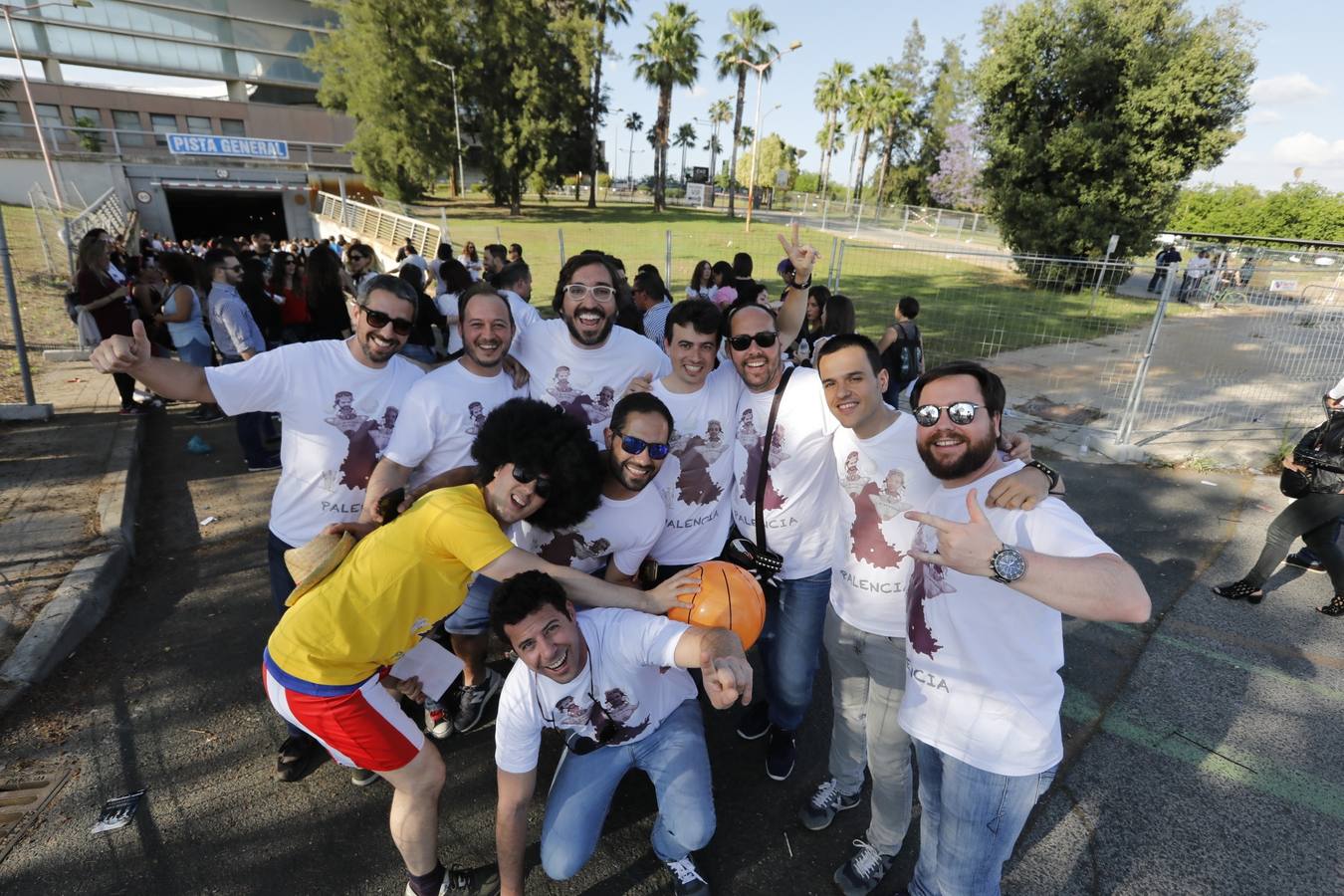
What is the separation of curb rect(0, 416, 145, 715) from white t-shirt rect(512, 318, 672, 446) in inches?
132

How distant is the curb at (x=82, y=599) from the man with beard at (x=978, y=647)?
4.77 m

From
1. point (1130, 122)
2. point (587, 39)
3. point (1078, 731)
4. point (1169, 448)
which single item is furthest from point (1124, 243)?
point (587, 39)

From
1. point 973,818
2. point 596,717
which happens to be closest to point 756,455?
point 596,717

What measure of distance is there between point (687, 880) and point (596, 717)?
0.79 metres

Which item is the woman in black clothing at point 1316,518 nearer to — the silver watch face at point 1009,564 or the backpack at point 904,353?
the backpack at point 904,353

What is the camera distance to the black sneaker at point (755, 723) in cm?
358

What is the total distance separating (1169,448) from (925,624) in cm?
762

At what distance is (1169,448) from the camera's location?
7.67 m

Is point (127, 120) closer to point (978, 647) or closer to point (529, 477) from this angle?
point (529, 477)

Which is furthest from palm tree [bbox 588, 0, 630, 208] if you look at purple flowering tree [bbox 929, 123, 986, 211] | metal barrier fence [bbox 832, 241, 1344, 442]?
metal barrier fence [bbox 832, 241, 1344, 442]

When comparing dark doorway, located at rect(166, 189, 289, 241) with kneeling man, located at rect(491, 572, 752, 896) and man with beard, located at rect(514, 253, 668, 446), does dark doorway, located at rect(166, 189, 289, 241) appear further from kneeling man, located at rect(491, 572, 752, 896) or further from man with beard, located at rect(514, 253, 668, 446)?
kneeling man, located at rect(491, 572, 752, 896)

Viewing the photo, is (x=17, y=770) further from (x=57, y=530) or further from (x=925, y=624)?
(x=925, y=624)

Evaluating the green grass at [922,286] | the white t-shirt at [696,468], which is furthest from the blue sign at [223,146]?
the white t-shirt at [696,468]

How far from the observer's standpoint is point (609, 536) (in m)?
2.89
